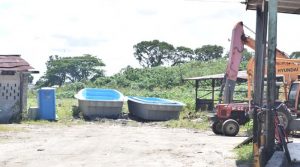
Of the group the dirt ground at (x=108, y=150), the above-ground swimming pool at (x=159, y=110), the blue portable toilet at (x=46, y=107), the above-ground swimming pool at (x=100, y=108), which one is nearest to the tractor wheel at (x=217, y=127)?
the dirt ground at (x=108, y=150)

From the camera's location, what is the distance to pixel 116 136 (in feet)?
53.5

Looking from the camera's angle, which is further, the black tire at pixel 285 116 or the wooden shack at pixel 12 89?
the wooden shack at pixel 12 89

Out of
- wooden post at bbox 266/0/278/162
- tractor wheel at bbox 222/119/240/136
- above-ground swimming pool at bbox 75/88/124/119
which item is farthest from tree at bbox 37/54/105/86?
wooden post at bbox 266/0/278/162

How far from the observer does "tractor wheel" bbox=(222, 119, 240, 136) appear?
17375mm

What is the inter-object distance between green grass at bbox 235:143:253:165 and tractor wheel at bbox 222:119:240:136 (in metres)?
4.86

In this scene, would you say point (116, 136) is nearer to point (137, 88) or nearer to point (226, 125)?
point (226, 125)

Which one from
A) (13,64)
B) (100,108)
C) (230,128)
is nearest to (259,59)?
(230,128)

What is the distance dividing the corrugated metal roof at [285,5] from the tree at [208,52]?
6579 centimetres

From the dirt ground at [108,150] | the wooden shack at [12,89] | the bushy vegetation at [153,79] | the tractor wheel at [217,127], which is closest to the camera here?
the dirt ground at [108,150]

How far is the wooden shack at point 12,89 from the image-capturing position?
22.1 m

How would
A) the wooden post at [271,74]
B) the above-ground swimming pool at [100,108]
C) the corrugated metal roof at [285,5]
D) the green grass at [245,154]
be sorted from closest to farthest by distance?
the wooden post at [271,74] < the corrugated metal roof at [285,5] < the green grass at [245,154] < the above-ground swimming pool at [100,108]

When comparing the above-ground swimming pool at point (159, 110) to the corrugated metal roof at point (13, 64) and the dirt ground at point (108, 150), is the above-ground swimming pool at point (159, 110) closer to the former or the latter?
the corrugated metal roof at point (13, 64)

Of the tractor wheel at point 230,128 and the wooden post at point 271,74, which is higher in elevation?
the wooden post at point 271,74

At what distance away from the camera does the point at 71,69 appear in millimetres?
80625
